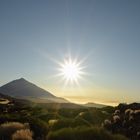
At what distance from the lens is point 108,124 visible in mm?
31719

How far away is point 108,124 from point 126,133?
14.5ft

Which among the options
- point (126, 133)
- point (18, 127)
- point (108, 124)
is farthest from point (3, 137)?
point (108, 124)

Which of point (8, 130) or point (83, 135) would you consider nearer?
point (83, 135)

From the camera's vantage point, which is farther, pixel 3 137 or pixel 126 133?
pixel 126 133

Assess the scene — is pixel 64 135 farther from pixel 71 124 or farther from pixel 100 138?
pixel 71 124

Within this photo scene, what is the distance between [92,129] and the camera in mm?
18812

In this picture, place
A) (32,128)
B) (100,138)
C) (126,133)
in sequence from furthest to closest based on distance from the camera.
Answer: (126,133) → (32,128) → (100,138)

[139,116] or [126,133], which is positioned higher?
[139,116]

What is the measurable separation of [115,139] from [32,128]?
8806mm

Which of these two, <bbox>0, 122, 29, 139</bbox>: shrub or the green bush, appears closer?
the green bush

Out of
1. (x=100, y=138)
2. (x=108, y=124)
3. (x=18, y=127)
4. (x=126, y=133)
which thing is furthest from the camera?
(x=108, y=124)

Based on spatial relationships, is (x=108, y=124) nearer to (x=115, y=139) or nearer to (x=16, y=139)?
(x=115, y=139)

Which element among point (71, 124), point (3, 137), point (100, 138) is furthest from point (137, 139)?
point (3, 137)

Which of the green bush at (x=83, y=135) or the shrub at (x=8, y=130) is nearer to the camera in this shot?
the green bush at (x=83, y=135)
